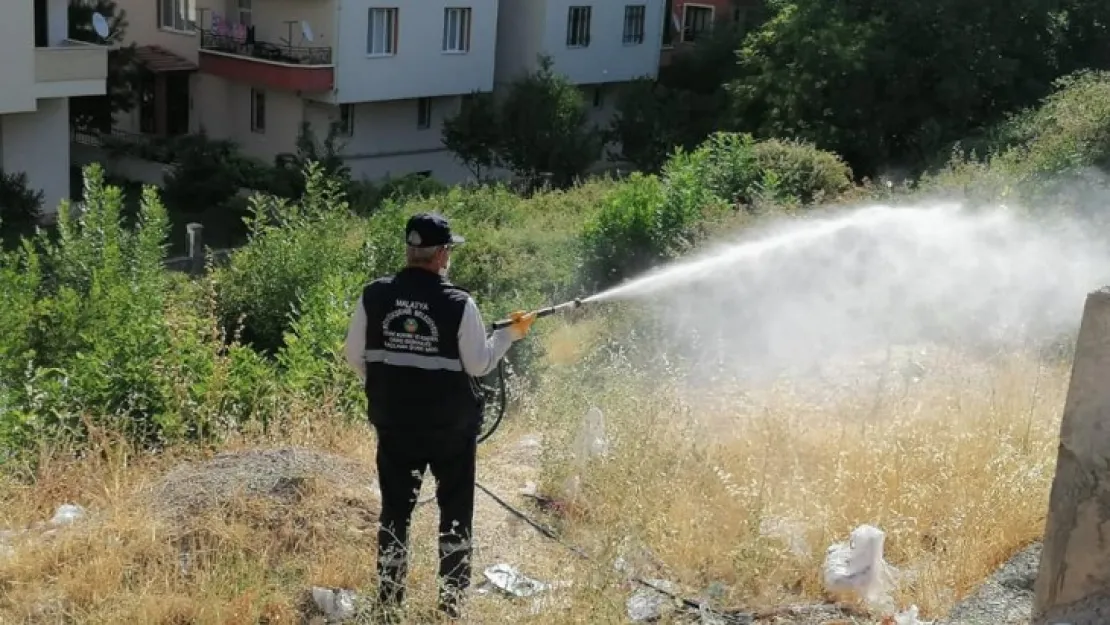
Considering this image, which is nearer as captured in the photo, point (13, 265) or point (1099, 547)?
point (1099, 547)

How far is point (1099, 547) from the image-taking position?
402 cm

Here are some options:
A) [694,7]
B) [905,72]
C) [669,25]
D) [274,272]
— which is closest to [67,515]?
[274,272]

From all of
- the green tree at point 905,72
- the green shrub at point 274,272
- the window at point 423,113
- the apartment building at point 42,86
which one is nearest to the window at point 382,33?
the window at point 423,113

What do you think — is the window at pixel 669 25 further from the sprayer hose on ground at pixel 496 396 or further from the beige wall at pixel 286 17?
the sprayer hose on ground at pixel 496 396

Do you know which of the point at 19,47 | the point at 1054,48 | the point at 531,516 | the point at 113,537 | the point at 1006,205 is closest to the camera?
the point at 113,537

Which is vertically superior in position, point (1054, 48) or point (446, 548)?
point (1054, 48)

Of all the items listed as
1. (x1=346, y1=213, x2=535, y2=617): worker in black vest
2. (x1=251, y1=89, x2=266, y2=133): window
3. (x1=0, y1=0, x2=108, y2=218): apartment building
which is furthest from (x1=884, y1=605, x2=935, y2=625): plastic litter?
(x1=251, y1=89, x2=266, y2=133): window

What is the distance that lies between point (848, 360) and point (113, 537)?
21.2ft

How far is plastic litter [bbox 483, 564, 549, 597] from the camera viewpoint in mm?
4863

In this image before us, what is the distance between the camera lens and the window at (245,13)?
28141 millimetres

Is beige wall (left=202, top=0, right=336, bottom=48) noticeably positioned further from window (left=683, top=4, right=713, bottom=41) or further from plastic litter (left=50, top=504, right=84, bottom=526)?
plastic litter (left=50, top=504, right=84, bottom=526)

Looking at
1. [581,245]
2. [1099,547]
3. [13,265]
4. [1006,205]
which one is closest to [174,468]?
[1099,547]

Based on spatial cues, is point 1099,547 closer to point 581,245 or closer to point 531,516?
point 531,516

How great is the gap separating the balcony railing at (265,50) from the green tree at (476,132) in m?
3.21
